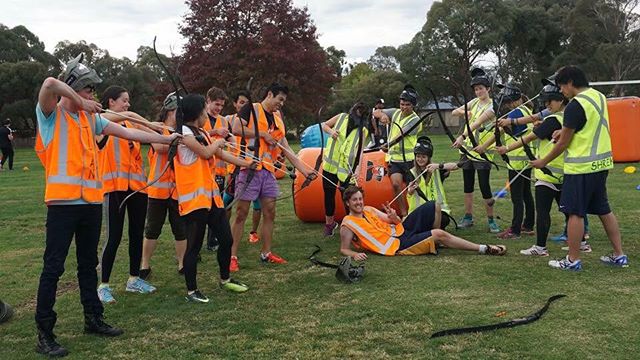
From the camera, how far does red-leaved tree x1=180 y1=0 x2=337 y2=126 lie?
36375mm

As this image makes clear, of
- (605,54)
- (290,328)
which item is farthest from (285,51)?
(290,328)

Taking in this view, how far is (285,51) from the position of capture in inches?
1432

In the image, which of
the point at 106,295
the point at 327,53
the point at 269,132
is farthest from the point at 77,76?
the point at 327,53

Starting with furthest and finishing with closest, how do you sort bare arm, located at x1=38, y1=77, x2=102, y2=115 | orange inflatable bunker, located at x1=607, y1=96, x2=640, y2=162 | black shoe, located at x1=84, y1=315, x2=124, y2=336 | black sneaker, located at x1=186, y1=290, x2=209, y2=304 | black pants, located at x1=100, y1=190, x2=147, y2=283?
orange inflatable bunker, located at x1=607, y1=96, x2=640, y2=162
black pants, located at x1=100, y1=190, x2=147, y2=283
black sneaker, located at x1=186, y1=290, x2=209, y2=304
black shoe, located at x1=84, y1=315, x2=124, y2=336
bare arm, located at x1=38, y1=77, x2=102, y2=115

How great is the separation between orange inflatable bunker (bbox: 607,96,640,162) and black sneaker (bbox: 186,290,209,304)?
15615mm

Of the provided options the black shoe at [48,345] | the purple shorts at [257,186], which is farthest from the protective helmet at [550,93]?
the black shoe at [48,345]

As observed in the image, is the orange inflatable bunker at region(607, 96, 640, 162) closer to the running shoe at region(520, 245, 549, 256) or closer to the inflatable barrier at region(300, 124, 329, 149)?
the inflatable barrier at region(300, 124, 329, 149)

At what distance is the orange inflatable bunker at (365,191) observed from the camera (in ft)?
30.5

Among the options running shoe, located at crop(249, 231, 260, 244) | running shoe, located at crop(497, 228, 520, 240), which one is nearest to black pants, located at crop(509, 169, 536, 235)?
running shoe, located at crop(497, 228, 520, 240)

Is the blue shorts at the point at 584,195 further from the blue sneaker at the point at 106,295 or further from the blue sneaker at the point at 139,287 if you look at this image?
the blue sneaker at the point at 106,295

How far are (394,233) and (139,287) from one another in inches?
126

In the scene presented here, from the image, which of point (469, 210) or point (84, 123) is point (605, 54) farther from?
point (84, 123)

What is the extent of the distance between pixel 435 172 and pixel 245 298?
147 inches

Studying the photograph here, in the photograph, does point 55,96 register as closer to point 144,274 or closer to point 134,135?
point 134,135
